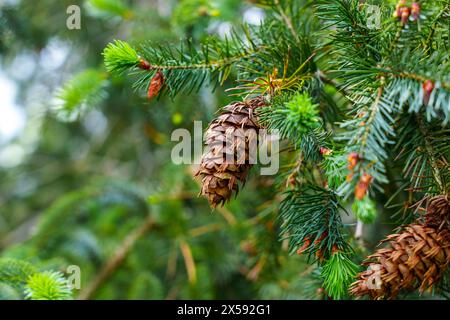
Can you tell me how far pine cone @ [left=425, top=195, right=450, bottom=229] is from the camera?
0.77 meters

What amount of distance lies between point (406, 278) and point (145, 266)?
1301 mm

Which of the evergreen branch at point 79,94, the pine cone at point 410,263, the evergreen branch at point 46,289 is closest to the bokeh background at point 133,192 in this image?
the evergreen branch at point 79,94

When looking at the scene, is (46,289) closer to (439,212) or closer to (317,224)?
(317,224)

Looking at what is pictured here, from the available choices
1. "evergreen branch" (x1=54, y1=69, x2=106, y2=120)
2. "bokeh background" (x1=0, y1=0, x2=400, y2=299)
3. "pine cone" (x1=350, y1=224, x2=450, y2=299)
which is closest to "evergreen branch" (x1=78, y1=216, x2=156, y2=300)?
"bokeh background" (x1=0, y1=0, x2=400, y2=299)

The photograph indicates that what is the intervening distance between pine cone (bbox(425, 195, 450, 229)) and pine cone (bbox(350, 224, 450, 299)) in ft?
0.04

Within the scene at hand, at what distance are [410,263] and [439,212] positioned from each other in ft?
0.33

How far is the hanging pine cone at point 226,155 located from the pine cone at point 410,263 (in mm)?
277

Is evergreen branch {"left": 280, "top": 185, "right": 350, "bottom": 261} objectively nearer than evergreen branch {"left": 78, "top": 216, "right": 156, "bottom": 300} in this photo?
Yes

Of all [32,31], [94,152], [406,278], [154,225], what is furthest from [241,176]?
[94,152]

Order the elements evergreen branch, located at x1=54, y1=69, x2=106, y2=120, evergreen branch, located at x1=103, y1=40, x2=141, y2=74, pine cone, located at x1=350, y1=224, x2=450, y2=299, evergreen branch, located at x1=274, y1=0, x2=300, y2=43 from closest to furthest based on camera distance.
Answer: pine cone, located at x1=350, y1=224, x2=450, y2=299 < evergreen branch, located at x1=103, y1=40, x2=141, y2=74 < evergreen branch, located at x1=274, y1=0, x2=300, y2=43 < evergreen branch, located at x1=54, y1=69, x2=106, y2=120

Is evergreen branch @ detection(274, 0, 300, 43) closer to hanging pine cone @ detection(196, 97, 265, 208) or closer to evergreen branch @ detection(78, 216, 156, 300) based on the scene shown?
hanging pine cone @ detection(196, 97, 265, 208)

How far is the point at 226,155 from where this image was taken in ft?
2.65
